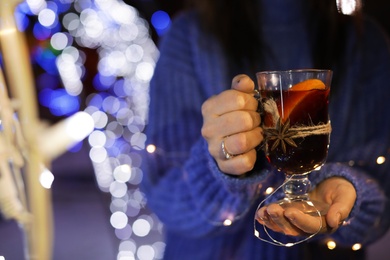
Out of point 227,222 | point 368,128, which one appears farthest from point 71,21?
point 227,222

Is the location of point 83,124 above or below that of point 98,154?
above

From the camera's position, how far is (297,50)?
132cm

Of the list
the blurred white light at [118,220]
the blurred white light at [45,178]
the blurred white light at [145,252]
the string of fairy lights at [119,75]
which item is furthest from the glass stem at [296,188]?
the blurred white light at [118,220]

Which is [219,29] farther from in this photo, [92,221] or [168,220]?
[92,221]

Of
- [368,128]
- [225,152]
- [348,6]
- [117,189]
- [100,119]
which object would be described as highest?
[348,6]

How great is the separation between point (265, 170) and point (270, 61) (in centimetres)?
45

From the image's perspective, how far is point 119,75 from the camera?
4223 millimetres

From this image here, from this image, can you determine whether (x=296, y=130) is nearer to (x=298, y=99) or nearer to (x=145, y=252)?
(x=298, y=99)

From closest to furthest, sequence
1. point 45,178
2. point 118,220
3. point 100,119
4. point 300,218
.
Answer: point 300,218, point 45,178, point 118,220, point 100,119

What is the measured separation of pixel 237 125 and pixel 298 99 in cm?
9

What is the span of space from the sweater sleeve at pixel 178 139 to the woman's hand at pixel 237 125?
0.27 meters

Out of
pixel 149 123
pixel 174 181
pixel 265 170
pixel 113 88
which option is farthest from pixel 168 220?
pixel 113 88

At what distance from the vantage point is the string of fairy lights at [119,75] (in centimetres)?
346

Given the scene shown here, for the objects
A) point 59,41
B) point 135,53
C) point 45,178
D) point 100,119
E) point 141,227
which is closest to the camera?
point 45,178
